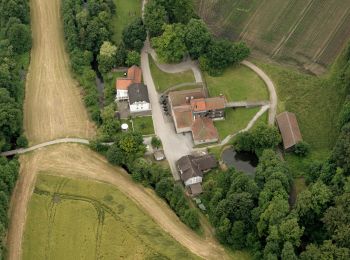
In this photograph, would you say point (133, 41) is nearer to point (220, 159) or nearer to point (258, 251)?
point (220, 159)

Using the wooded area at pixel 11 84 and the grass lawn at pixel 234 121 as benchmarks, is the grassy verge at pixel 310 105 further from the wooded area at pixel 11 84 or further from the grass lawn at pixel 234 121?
the wooded area at pixel 11 84

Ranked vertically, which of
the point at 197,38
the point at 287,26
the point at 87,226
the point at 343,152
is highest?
the point at 197,38

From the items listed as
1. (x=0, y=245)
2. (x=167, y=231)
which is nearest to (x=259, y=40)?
(x=167, y=231)

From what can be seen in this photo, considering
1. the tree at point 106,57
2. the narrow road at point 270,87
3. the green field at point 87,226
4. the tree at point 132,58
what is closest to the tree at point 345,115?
the narrow road at point 270,87

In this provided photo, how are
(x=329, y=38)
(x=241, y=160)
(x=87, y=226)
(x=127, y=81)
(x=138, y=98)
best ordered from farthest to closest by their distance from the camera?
(x=329, y=38) < (x=127, y=81) < (x=138, y=98) < (x=241, y=160) < (x=87, y=226)

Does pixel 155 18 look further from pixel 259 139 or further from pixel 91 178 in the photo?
pixel 91 178

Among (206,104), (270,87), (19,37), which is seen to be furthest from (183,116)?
(19,37)

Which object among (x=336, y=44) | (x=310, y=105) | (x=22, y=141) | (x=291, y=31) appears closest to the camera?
(x=22, y=141)
